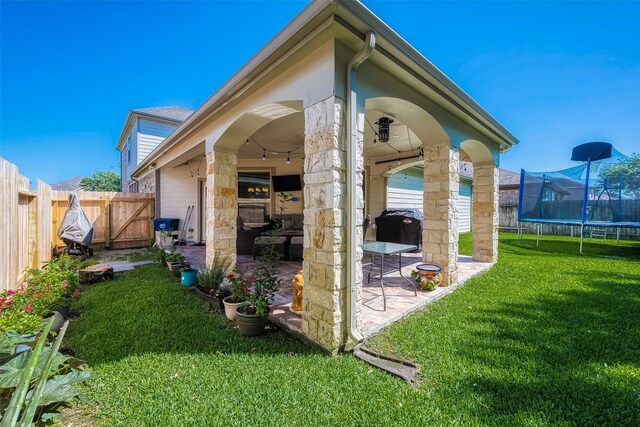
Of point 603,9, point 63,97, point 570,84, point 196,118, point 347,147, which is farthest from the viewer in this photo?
point 63,97

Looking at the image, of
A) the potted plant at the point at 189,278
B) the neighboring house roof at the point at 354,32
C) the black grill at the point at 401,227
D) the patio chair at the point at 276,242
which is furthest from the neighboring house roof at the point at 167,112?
the black grill at the point at 401,227

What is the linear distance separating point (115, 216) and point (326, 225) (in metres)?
9.29

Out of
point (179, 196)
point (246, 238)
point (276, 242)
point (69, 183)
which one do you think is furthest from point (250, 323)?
point (69, 183)

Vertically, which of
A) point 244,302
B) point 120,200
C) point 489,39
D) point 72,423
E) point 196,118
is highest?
point 489,39

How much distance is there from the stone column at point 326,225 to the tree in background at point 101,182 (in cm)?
3803

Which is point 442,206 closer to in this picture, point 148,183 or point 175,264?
point 175,264

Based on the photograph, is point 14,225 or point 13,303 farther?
point 14,225

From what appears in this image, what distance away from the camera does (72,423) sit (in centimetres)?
174

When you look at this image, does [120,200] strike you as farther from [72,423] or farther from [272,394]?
[272,394]

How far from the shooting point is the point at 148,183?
35.7ft

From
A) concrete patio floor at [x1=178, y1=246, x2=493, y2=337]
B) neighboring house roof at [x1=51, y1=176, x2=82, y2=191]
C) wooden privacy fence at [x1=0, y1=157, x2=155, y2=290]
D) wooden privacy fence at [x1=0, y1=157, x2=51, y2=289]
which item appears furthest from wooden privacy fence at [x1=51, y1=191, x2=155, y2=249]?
neighboring house roof at [x1=51, y1=176, x2=82, y2=191]

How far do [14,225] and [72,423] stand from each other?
3.07 m

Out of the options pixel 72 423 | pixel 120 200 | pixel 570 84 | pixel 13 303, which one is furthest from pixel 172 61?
pixel 570 84

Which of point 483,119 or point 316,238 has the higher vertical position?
point 483,119
